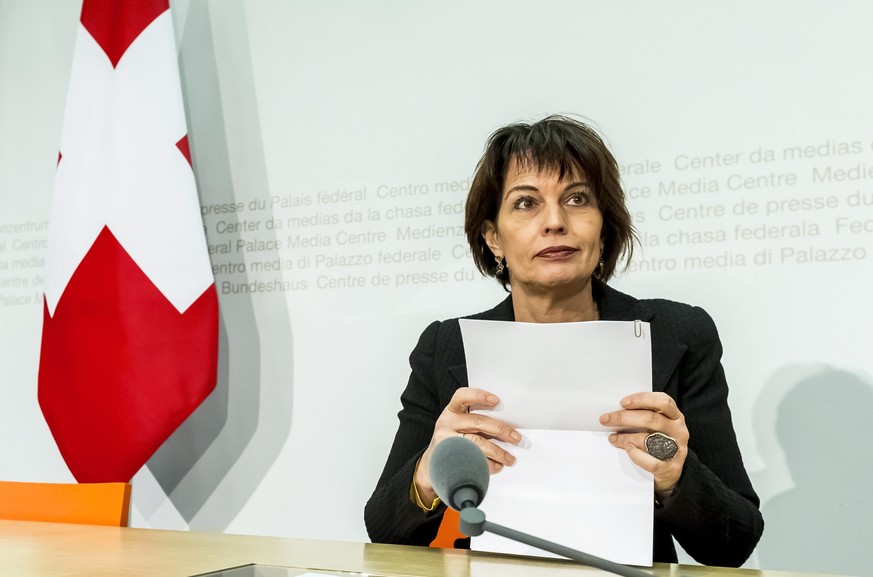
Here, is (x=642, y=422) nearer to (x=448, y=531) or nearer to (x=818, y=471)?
(x=448, y=531)

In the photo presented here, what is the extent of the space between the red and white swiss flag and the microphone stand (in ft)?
7.27

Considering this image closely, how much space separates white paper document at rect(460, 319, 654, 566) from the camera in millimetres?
1263

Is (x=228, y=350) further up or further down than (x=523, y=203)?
further down

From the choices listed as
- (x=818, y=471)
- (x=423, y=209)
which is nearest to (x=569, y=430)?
(x=818, y=471)

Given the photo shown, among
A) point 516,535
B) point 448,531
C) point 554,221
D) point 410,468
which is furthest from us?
point 448,531

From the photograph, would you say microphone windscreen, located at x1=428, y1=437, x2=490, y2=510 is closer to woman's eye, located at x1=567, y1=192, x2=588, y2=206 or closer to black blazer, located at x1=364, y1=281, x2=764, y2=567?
black blazer, located at x1=364, y1=281, x2=764, y2=567

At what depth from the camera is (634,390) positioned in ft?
4.18

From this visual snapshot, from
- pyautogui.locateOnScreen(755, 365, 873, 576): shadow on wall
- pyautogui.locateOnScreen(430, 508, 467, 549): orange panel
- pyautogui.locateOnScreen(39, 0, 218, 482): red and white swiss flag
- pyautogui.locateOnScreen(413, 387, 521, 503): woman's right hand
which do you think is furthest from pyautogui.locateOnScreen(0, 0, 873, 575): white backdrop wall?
pyautogui.locateOnScreen(413, 387, 521, 503): woman's right hand

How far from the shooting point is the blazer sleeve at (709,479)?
1.42 metres

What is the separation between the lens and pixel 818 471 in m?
2.31

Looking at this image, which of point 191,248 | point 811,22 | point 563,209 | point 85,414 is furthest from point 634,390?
point 85,414

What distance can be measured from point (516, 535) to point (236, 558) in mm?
716

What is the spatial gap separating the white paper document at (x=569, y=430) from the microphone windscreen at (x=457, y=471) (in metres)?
0.41

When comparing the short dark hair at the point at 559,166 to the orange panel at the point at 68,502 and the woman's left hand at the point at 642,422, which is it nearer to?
the woman's left hand at the point at 642,422
